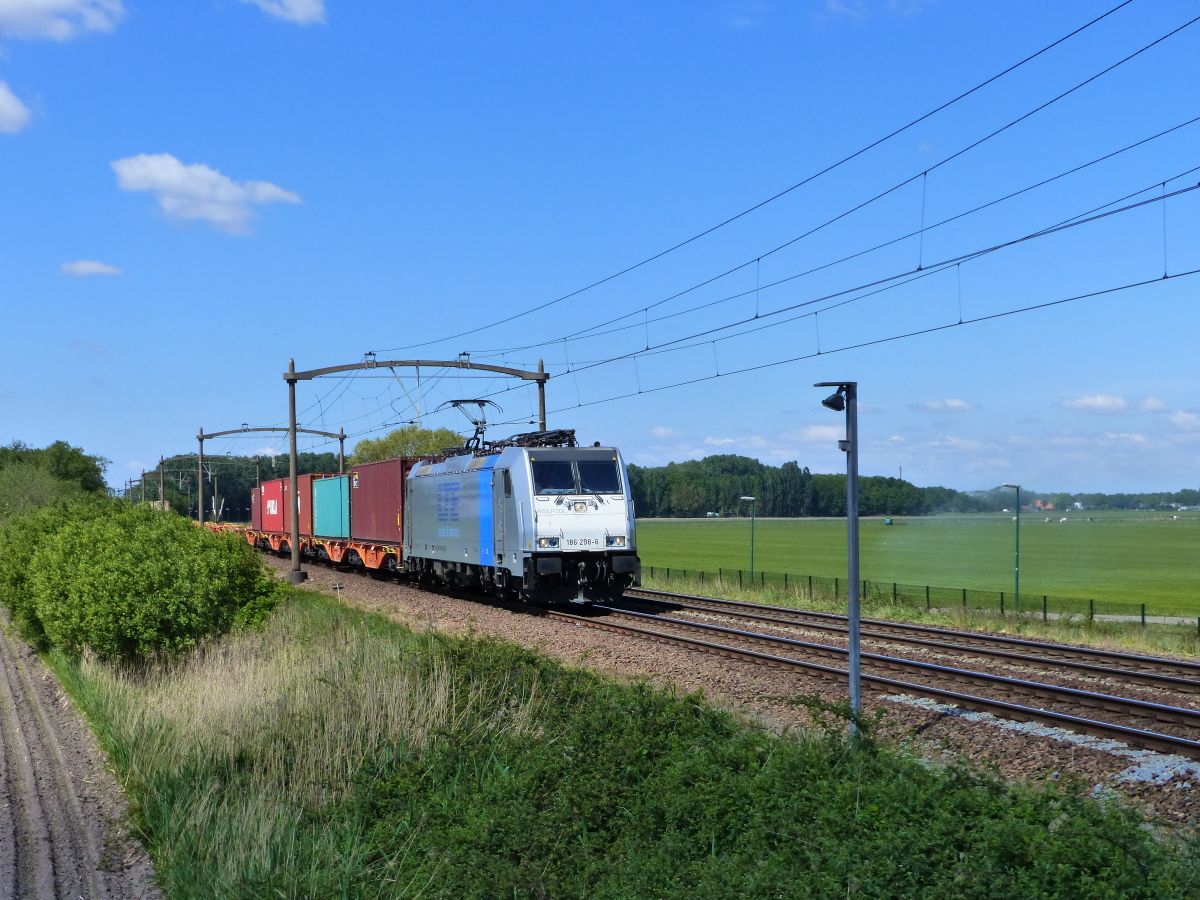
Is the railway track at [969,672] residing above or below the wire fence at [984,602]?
above

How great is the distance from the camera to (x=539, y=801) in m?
9.27

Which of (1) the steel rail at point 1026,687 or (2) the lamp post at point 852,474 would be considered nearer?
(2) the lamp post at point 852,474

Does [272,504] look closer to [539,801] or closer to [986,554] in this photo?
[539,801]

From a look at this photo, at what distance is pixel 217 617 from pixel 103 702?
307 centimetres

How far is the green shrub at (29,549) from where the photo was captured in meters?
23.6

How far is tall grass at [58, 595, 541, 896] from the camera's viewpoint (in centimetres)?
909

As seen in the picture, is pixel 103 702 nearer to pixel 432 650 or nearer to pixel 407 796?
pixel 432 650

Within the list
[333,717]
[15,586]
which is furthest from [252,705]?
[15,586]

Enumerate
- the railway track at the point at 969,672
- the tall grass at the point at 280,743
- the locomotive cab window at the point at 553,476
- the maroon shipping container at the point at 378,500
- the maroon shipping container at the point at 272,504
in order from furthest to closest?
1. the maroon shipping container at the point at 272,504
2. the maroon shipping container at the point at 378,500
3. the locomotive cab window at the point at 553,476
4. the railway track at the point at 969,672
5. the tall grass at the point at 280,743

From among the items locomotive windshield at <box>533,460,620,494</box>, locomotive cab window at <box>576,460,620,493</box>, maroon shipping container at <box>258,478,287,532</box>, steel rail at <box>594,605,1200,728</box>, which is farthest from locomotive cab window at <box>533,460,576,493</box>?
maroon shipping container at <box>258,478,287,532</box>

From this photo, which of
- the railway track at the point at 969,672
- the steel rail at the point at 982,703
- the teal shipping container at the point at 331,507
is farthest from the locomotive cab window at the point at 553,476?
the teal shipping container at the point at 331,507

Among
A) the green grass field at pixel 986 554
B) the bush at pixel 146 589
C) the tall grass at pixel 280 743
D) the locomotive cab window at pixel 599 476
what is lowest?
the green grass field at pixel 986 554

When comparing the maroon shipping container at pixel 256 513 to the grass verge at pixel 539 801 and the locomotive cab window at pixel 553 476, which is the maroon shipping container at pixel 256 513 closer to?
the locomotive cab window at pixel 553 476

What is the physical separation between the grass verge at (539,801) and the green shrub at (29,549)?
31.7ft
